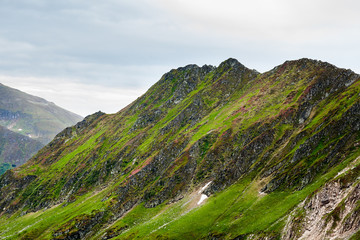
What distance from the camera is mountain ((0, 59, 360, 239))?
5738cm

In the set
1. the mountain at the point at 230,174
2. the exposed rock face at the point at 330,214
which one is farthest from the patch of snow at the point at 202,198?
the exposed rock face at the point at 330,214

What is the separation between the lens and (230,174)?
98.2 meters

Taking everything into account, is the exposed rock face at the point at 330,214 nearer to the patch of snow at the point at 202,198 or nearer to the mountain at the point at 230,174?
the mountain at the point at 230,174

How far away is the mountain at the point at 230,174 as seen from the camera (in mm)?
57375

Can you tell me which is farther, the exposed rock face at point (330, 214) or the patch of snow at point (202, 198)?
the patch of snow at point (202, 198)

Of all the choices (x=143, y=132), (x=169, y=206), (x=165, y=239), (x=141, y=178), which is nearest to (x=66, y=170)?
(x=143, y=132)

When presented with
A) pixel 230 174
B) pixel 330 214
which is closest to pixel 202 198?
pixel 230 174

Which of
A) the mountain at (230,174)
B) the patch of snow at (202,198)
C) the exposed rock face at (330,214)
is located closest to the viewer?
the exposed rock face at (330,214)

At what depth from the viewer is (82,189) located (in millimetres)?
160875

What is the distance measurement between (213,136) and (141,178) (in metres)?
43.1

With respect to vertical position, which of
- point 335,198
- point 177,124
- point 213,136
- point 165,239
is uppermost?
point 177,124

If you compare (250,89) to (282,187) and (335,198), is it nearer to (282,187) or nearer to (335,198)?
(282,187)

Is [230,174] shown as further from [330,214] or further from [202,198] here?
[330,214]

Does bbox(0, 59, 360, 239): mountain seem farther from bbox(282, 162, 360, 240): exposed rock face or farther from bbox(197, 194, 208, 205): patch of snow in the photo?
bbox(197, 194, 208, 205): patch of snow
